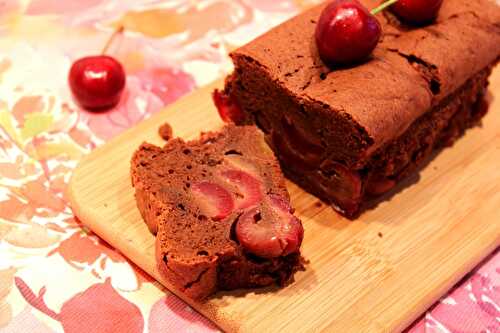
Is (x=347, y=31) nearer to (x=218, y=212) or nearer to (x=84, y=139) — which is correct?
(x=218, y=212)

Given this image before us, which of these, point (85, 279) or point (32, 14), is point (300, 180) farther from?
point (32, 14)

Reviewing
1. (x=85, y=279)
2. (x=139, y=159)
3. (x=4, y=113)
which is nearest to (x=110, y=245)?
(x=85, y=279)

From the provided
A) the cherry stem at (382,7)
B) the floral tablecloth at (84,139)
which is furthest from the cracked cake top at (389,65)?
the floral tablecloth at (84,139)

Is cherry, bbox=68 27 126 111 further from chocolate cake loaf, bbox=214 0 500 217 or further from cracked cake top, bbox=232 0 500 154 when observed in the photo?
cracked cake top, bbox=232 0 500 154

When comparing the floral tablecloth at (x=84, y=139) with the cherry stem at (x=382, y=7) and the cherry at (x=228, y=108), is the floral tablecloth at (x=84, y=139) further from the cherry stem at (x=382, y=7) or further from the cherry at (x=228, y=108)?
the cherry stem at (x=382, y=7)

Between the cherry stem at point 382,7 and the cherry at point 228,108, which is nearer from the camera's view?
the cherry stem at point 382,7

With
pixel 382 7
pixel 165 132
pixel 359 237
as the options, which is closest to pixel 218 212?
pixel 359 237

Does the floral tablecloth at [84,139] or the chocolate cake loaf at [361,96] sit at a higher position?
the chocolate cake loaf at [361,96]
